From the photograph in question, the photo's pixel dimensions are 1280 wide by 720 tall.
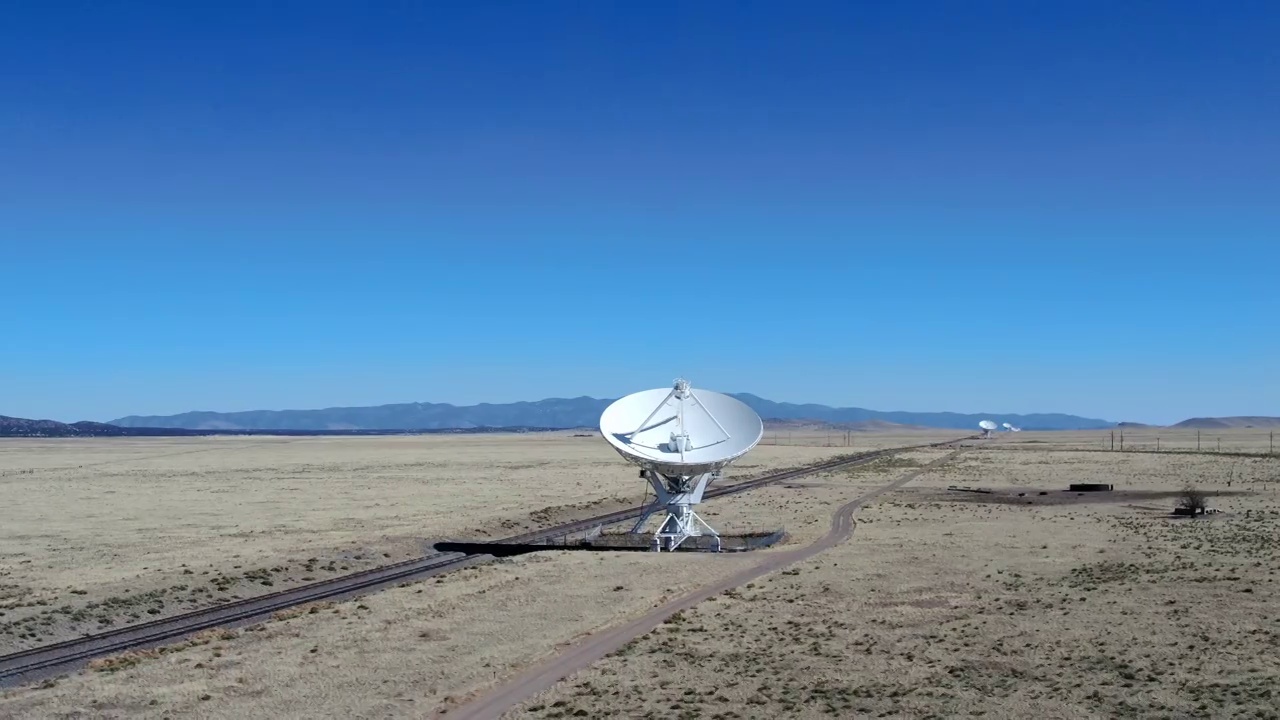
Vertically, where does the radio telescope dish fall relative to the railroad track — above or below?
above

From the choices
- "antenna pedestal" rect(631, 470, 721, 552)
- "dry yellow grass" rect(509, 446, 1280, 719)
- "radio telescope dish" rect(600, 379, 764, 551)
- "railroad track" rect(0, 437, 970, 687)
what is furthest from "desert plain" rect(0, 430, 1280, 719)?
"radio telescope dish" rect(600, 379, 764, 551)

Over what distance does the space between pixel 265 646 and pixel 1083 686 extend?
22.4 meters

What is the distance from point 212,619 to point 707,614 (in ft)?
55.4

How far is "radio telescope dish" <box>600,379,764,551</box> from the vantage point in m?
51.5

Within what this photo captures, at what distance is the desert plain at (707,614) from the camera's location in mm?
24984

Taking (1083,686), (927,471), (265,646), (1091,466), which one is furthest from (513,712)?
(1091,466)

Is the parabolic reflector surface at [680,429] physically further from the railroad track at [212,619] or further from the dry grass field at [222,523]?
the dry grass field at [222,523]

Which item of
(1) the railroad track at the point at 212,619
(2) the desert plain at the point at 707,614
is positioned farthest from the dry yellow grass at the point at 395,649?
(1) the railroad track at the point at 212,619

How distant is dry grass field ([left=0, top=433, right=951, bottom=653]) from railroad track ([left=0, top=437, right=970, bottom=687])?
1.01 metres

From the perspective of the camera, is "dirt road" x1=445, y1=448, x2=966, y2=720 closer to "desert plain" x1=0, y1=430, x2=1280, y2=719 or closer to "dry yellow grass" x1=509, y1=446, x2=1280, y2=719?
"desert plain" x1=0, y1=430, x2=1280, y2=719

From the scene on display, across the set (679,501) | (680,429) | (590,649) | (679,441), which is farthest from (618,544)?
(590,649)

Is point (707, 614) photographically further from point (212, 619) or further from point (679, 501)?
point (679, 501)

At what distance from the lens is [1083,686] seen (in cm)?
2533

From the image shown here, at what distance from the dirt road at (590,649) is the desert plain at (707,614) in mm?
282
